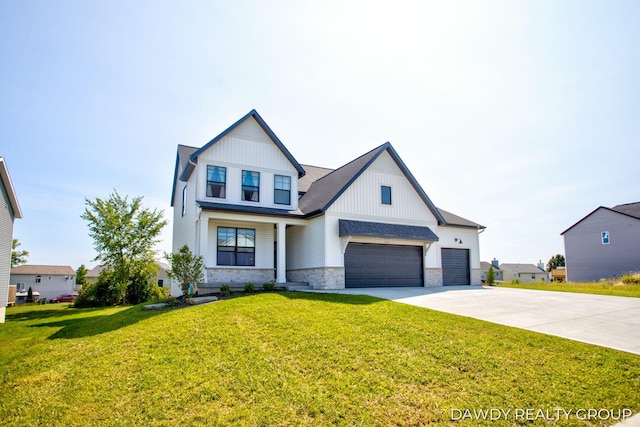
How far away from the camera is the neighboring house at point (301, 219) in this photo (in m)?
17.9

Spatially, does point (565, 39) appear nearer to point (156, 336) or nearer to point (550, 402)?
point (550, 402)

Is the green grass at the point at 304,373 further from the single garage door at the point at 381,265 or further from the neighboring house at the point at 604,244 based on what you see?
the neighboring house at the point at 604,244

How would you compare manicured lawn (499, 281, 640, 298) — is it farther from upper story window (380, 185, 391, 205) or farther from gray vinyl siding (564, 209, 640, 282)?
gray vinyl siding (564, 209, 640, 282)

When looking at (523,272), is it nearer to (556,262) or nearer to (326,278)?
(556,262)

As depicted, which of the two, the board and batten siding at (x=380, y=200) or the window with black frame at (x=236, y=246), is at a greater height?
the board and batten siding at (x=380, y=200)

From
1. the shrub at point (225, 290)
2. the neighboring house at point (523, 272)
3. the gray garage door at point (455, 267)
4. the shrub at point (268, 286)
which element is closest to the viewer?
the shrub at point (225, 290)

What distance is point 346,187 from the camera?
18.5 metres

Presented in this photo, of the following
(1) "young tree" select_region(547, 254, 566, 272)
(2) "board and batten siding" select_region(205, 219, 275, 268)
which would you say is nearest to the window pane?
(2) "board and batten siding" select_region(205, 219, 275, 268)

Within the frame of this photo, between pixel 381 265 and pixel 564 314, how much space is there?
9.61m

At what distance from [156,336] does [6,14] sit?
10.7m

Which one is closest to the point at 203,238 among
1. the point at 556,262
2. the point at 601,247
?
the point at 601,247

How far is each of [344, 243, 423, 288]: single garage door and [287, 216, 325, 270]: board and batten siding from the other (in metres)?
1.40

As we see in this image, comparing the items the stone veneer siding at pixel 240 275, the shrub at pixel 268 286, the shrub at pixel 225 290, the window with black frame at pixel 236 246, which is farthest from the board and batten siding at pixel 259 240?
the shrub at pixel 225 290

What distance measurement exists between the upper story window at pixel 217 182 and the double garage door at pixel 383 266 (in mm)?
6781
